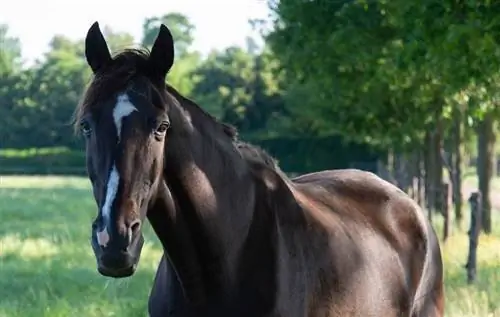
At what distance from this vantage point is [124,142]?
11.5 ft

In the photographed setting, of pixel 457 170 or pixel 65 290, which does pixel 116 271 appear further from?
pixel 457 170

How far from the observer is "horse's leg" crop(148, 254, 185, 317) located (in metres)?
4.13

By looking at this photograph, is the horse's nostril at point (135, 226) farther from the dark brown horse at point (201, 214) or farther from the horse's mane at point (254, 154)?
the horse's mane at point (254, 154)

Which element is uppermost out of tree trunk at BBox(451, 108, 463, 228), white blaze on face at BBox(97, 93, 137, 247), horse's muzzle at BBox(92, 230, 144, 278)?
white blaze on face at BBox(97, 93, 137, 247)

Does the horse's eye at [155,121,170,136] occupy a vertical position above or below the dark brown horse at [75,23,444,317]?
above

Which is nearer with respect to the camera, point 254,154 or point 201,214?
point 201,214

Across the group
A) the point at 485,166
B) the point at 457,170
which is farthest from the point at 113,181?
the point at 457,170

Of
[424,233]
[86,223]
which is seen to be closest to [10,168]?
[86,223]

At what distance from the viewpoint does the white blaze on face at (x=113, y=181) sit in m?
3.37

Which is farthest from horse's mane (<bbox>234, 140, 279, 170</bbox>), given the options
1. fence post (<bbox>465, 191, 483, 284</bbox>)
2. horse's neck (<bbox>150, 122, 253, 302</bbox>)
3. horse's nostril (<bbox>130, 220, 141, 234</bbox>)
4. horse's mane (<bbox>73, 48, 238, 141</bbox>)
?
fence post (<bbox>465, 191, 483, 284</bbox>)

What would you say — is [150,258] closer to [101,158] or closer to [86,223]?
[86,223]

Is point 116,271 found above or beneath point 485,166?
above

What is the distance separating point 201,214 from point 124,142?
2.26 feet

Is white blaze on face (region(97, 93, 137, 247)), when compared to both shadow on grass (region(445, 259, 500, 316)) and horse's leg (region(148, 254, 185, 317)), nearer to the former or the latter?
horse's leg (region(148, 254, 185, 317))
